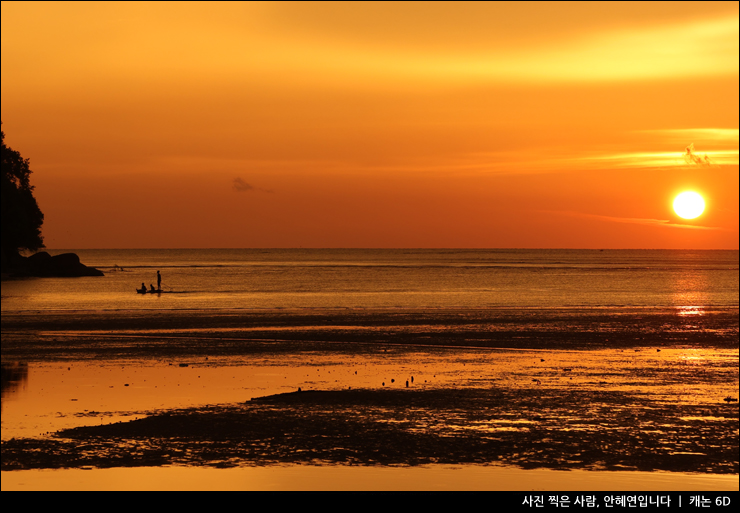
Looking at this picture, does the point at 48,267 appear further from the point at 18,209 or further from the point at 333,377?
the point at 333,377

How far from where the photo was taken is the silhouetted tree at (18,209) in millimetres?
101738

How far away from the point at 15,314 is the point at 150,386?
36.2 m

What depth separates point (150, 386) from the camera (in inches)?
1002

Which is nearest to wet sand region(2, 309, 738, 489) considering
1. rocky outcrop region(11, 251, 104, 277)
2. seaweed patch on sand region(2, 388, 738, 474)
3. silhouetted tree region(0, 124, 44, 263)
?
seaweed patch on sand region(2, 388, 738, 474)

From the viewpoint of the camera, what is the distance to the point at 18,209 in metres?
103

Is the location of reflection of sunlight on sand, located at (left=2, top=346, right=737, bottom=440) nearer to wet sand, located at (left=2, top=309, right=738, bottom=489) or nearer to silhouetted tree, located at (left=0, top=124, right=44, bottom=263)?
wet sand, located at (left=2, top=309, right=738, bottom=489)

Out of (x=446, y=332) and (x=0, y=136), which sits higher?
(x=0, y=136)

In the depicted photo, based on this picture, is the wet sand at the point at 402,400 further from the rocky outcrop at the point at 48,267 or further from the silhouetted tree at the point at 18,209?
the rocky outcrop at the point at 48,267

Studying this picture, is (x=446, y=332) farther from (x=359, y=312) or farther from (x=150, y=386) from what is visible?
(x=150, y=386)

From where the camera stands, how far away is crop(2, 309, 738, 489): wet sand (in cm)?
1658

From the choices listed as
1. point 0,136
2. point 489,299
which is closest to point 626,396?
point 489,299

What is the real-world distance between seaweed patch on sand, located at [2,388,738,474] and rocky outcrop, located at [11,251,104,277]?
127005 mm

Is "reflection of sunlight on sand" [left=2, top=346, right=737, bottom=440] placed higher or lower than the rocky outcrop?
lower

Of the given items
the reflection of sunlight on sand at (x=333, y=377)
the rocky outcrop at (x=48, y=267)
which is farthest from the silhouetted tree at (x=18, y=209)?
the reflection of sunlight on sand at (x=333, y=377)
